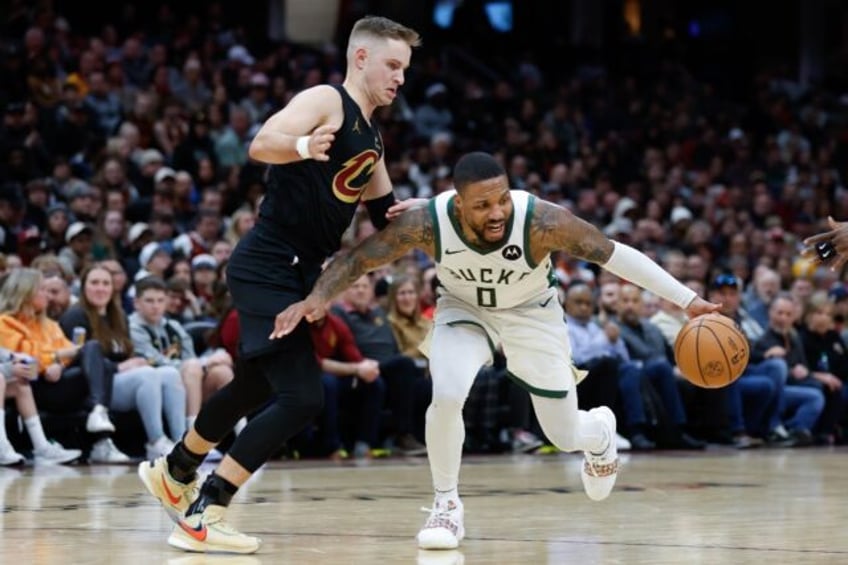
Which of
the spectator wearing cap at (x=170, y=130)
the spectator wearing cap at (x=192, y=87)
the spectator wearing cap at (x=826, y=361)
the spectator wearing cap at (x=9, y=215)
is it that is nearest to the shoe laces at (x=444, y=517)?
the spectator wearing cap at (x=9, y=215)

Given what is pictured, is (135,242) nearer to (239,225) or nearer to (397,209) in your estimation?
(239,225)

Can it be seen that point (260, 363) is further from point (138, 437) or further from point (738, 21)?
point (738, 21)

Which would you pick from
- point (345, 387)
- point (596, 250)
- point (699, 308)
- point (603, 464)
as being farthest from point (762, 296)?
point (596, 250)

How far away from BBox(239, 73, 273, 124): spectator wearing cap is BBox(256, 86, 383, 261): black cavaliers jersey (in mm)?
11329

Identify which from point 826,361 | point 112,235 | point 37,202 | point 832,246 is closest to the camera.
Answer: point 832,246

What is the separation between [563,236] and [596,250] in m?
0.16

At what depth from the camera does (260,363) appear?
6102mm

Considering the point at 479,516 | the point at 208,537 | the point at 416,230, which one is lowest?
the point at 479,516

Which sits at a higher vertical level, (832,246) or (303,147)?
(303,147)

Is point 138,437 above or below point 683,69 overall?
below

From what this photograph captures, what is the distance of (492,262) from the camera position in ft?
20.4

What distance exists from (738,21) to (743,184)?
928cm

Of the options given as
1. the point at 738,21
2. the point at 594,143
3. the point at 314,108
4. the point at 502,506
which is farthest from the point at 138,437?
the point at 738,21

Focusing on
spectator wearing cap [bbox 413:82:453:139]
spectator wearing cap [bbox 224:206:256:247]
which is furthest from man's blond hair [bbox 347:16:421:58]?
spectator wearing cap [bbox 413:82:453:139]
